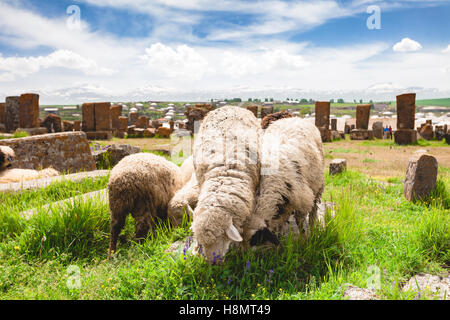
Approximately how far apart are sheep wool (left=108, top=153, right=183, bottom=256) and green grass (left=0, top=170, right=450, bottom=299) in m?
0.21

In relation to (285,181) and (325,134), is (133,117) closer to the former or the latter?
(325,134)

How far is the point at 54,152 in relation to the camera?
7895mm

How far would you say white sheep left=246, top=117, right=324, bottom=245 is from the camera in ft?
11.0

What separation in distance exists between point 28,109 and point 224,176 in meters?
15.0

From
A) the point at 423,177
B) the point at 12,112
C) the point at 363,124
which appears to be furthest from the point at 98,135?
the point at 363,124

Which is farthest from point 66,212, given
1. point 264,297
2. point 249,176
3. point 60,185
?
point 264,297

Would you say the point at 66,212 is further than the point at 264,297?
Yes

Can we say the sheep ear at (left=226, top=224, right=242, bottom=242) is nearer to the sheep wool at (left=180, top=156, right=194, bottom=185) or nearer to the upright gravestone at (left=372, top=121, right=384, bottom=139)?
the sheep wool at (left=180, top=156, right=194, bottom=185)

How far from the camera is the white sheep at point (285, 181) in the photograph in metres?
3.35

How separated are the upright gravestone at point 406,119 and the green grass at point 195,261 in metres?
16.7

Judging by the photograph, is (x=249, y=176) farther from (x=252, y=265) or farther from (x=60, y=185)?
(x=60, y=185)

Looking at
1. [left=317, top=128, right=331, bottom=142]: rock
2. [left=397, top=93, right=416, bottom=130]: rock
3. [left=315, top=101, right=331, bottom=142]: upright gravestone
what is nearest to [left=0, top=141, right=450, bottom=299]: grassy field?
[left=397, top=93, right=416, bottom=130]: rock
